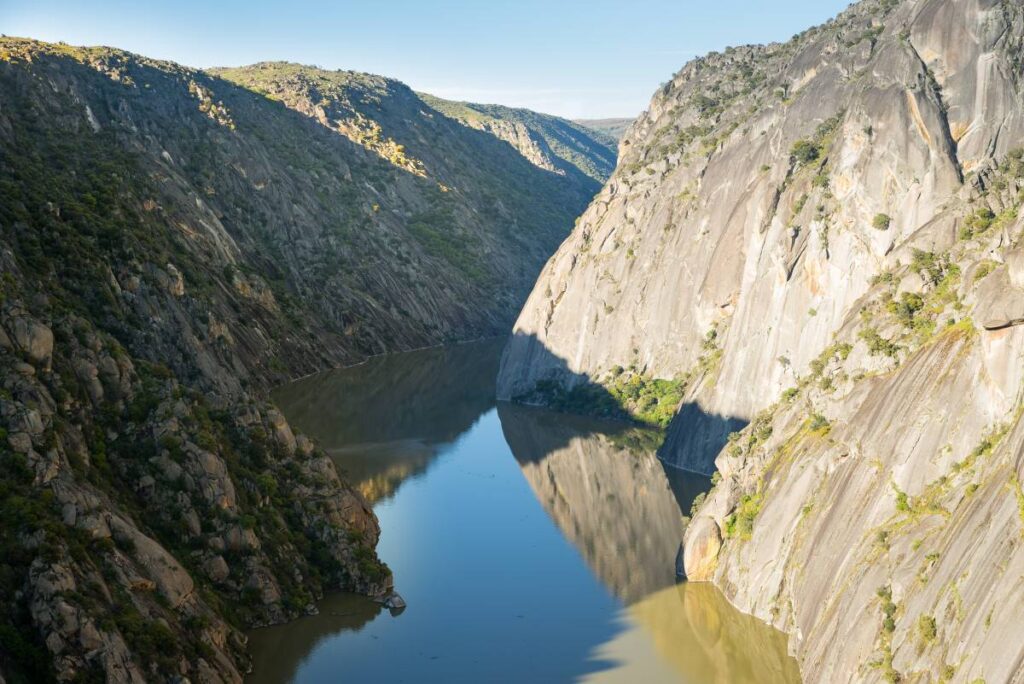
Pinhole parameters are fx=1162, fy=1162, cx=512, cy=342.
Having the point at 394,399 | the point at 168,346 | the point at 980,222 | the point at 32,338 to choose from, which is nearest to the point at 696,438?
the point at 980,222

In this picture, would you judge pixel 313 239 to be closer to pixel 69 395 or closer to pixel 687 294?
pixel 687 294

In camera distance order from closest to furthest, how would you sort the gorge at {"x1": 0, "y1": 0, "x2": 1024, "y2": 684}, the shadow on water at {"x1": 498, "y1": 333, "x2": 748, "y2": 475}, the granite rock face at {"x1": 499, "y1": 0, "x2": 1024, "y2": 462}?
the gorge at {"x1": 0, "y1": 0, "x2": 1024, "y2": 684} < the granite rock face at {"x1": 499, "y1": 0, "x2": 1024, "y2": 462} < the shadow on water at {"x1": 498, "y1": 333, "x2": 748, "y2": 475}

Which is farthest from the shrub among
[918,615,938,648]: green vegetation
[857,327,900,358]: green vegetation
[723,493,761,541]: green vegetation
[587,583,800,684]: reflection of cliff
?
[918,615,938,648]: green vegetation

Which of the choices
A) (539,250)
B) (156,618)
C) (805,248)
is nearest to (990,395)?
(156,618)

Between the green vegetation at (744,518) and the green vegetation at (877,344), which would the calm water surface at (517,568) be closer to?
the green vegetation at (744,518)

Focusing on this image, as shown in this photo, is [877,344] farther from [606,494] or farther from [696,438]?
[606,494]

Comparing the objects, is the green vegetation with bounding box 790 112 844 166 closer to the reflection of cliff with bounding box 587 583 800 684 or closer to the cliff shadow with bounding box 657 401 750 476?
the cliff shadow with bounding box 657 401 750 476
